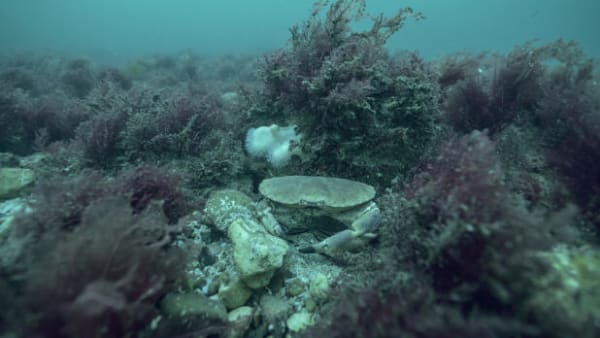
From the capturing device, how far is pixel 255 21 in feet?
301

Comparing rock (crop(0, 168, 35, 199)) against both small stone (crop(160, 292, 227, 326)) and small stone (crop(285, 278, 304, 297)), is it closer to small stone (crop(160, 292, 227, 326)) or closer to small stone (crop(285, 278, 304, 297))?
small stone (crop(160, 292, 227, 326))

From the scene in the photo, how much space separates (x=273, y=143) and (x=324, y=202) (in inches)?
77.6

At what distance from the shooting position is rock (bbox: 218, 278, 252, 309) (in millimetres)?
2975

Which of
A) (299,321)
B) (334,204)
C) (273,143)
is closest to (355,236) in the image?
(334,204)

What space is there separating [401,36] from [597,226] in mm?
93113

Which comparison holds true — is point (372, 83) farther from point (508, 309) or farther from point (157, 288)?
point (157, 288)

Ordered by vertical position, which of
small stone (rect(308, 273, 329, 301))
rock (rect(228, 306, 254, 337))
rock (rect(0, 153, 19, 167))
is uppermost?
small stone (rect(308, 273, 329, 301))

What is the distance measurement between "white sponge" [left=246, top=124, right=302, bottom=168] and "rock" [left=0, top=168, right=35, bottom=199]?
382 centimetres

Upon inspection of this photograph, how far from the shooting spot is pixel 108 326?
203cm

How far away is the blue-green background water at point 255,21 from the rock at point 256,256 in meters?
62.3

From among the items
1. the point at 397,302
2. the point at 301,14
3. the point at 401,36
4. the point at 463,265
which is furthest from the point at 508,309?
the point at 301,14

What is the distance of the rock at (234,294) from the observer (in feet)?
9.76

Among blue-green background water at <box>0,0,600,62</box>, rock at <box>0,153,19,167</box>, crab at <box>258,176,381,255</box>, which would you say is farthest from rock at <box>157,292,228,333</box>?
blue-green background water at <box>0,0,600,62</box>

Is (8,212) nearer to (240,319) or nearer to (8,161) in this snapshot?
(8,161)
